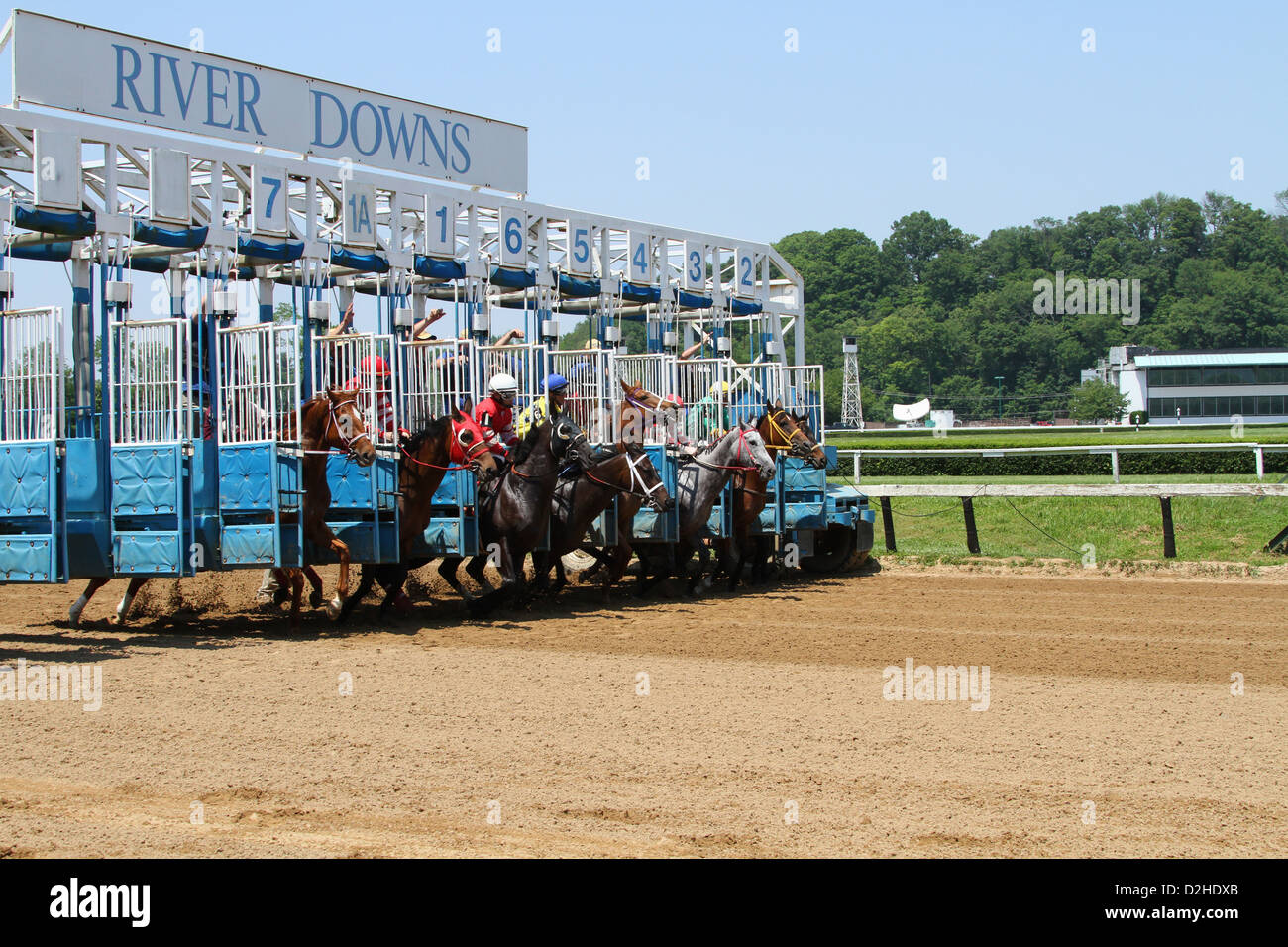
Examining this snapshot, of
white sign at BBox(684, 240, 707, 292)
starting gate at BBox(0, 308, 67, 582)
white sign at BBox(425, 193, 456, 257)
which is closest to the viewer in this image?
starting gate at BBox(0, 308, 67, 582)

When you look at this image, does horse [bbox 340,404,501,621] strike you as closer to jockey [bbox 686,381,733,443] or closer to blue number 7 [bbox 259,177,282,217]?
blue number 7 [bbox 259,177,282,217]

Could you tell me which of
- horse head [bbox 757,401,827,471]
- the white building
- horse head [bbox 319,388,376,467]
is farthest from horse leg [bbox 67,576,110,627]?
the white building

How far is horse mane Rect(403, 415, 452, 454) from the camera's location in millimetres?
11688

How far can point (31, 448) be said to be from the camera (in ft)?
33.3

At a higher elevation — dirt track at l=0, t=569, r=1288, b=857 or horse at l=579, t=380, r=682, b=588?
horse at l=579, t=380, r=682, b=588

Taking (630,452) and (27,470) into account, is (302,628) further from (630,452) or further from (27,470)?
(630,452)

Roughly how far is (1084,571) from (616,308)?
7307 mm

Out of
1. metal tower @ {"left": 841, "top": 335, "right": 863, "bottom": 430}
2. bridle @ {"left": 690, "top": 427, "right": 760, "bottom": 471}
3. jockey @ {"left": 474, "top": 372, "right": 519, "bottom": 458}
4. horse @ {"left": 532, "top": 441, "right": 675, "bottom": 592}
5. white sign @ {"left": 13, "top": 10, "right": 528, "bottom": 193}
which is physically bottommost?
horse @ {"left": 532, "top": 441, "right": 675, "bottom": 592}

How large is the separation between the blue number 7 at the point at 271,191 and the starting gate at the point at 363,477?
1697mm

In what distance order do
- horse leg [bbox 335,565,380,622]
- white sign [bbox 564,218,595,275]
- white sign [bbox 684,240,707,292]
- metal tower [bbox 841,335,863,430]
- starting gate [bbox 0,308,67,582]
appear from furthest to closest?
metal tower [bbox 841,335,863,430]
white sign [bbox 684,240,707,292]
white sign [bbox 564,218,595,275]
horse leg [bbox 335,565,380,622]
starting gate [bbox 0,308,67,582]

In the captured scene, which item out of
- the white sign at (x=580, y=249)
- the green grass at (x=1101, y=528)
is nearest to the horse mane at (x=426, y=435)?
the white sign at (x=580, y=249)

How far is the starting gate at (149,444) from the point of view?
10.5m

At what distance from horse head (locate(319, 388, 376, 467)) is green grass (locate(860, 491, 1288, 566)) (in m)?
8.91

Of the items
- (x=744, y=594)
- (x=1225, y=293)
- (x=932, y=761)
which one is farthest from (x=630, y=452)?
(x=1225, y=293)
